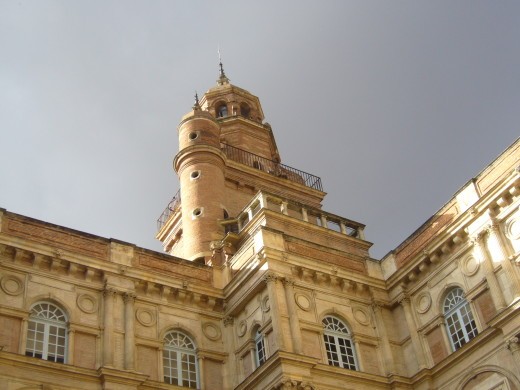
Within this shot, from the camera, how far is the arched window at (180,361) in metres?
23.7

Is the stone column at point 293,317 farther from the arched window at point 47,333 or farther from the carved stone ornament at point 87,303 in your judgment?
the arched window at point 47,333

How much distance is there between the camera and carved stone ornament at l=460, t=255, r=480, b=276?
23.5m

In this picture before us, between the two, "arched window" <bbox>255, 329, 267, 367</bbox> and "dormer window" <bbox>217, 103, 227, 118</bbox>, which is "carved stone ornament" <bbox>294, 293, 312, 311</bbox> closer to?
"arched window" <bbox>255, 329, 267, 367</bbox>

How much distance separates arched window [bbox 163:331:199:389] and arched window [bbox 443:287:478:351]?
8.22m

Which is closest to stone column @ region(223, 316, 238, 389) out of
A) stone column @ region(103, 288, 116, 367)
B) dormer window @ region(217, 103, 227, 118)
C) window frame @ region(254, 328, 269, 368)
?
window frame @ region(254, 328, 269, 368)

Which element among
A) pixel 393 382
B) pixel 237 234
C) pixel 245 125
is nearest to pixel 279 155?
pixel 245 125

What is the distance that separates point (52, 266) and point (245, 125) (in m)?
19.8

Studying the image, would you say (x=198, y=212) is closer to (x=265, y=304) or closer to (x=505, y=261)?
(x=265, y=304)

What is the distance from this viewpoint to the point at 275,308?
23312 mm

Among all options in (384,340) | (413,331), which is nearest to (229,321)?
(384,340)

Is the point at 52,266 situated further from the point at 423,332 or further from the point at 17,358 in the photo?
the point at 423,332

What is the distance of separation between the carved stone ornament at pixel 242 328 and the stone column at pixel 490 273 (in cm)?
785

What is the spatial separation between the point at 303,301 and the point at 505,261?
6.44 m

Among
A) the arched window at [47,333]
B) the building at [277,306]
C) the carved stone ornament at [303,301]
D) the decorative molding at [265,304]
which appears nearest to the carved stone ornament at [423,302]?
the building at [277,306]
